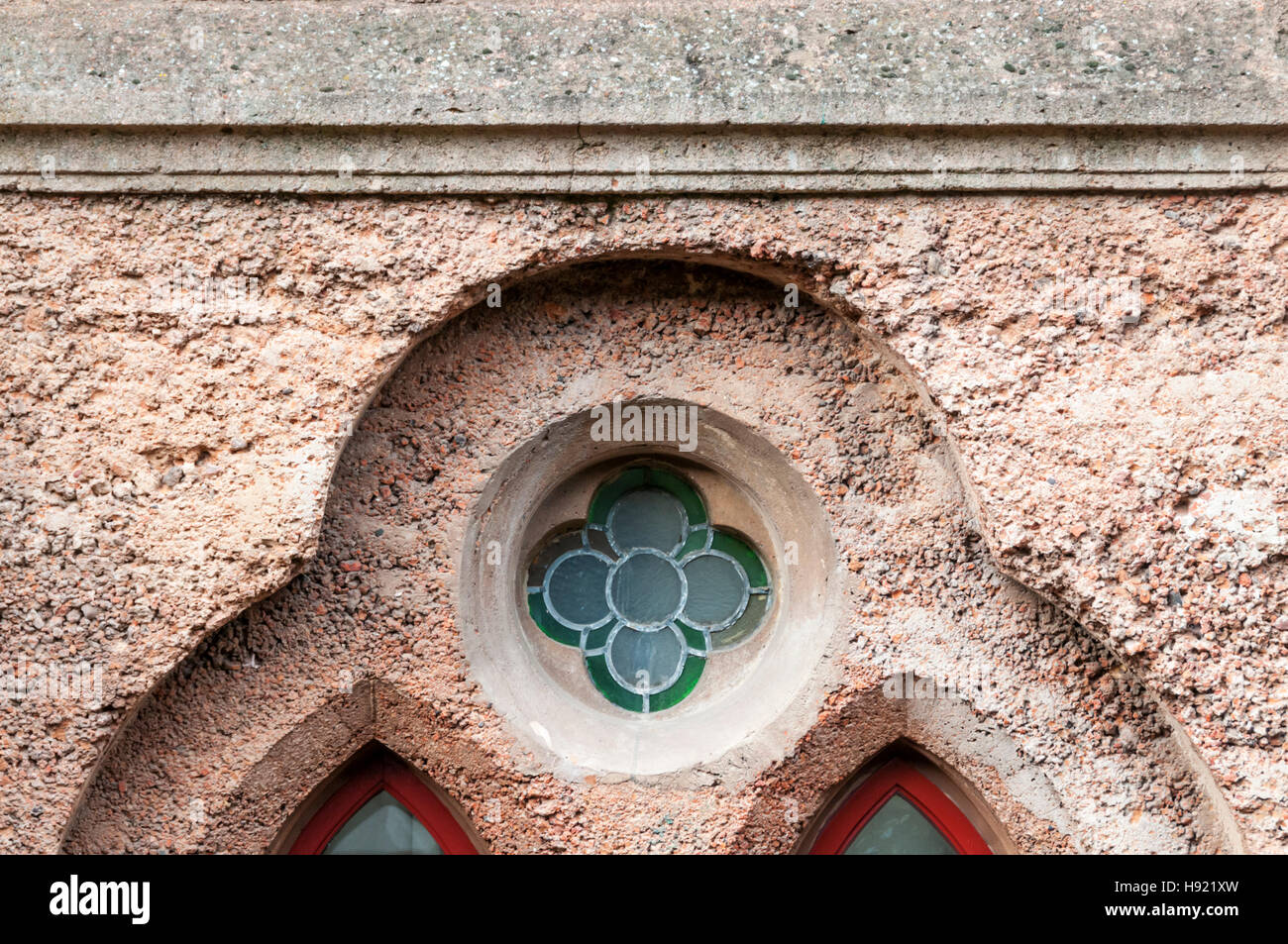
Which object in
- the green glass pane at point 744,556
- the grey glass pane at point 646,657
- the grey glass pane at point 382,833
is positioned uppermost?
the green glass pane at point 744,556

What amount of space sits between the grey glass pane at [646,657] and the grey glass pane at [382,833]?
62 cm

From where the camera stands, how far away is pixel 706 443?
2.75 metres

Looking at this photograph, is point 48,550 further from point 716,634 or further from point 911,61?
Result: point 911,61

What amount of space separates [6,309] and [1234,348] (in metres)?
2.67

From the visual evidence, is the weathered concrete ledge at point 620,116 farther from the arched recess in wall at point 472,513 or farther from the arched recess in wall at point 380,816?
the arched recess in wall at point 380,816

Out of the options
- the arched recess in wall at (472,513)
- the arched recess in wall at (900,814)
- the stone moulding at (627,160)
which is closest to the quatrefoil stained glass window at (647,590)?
the arched recess in wall at (472,513)

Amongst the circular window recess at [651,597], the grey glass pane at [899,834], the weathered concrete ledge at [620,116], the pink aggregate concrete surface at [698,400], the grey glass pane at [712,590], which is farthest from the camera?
the grey glass pane at [712,590]

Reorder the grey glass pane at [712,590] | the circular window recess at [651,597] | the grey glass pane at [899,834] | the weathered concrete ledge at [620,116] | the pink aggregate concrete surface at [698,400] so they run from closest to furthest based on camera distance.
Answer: the pink aggregate concrete surface at [698,400], the weathered concrete ledge at [620,116], the circular window recess at [651,597], the grey glass pane at [899,834], the grey glass pane at [712,590]

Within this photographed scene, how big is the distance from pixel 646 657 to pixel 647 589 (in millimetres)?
169

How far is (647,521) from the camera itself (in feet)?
9.42

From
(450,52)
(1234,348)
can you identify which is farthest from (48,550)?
(1234,348)

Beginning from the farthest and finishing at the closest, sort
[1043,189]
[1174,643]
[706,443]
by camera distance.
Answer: [706,443]
[1043,189]
[1174,643]

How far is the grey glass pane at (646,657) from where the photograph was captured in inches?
111

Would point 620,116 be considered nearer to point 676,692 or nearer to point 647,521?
point 647,521
